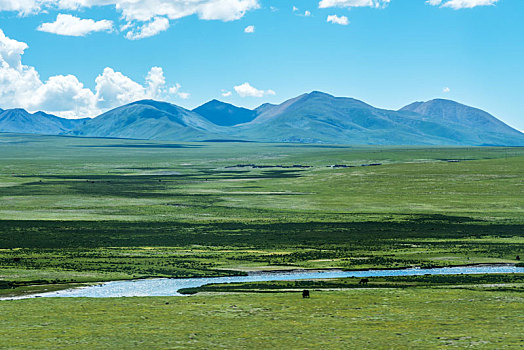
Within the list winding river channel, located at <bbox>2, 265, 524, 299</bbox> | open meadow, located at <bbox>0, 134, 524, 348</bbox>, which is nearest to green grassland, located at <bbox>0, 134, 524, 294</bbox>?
open meadow, located at <bbox>0, 134, 524, 348</bbox>

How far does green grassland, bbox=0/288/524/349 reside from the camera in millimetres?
28469

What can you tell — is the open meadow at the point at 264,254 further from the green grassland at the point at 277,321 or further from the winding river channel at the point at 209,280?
the winding river channel at the point at 209,280

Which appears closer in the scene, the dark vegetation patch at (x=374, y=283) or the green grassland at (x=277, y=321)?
the green grassland at (x=277, y=321)

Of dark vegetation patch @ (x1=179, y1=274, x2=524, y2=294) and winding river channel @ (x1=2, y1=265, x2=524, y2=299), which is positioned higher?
dark vegetation patch @ (x1=179, y1=274, x2=524, y2=294)

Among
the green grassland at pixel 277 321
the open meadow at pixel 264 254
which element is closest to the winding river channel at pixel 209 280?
the open meadow at pixel 264 254

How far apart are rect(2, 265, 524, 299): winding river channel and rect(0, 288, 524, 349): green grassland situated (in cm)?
382

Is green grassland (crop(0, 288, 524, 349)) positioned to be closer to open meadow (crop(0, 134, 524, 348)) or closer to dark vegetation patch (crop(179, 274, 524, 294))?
open meadow (crop(0, 134, 524, 348))

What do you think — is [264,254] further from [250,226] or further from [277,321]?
[277,321]

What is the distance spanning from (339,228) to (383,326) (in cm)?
4810

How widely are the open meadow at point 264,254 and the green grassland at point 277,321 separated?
0.34ft

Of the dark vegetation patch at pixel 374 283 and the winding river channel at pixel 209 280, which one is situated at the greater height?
the dark vegetation patch at pixel 374 283

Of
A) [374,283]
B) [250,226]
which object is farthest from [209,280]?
[250,226]

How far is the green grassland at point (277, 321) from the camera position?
28469 millimetres

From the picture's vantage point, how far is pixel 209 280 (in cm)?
4994
